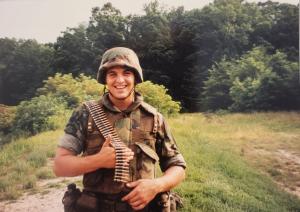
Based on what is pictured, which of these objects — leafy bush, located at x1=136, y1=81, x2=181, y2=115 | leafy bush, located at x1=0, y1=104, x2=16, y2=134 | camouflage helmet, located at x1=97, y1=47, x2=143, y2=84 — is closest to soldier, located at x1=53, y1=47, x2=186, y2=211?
camouflage helmet, located at x1=97, y1=47, x2=143, y2=84

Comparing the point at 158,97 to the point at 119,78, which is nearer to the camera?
the point at 119,78

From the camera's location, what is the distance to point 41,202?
11.6 feet

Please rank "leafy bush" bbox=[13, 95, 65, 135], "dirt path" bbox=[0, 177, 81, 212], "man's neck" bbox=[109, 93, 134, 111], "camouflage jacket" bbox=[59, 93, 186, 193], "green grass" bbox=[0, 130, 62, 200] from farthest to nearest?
1. "leafy bush" bbox=[13, 95, 65, 135]
2. "green grass" bbox=[0, 130, 62, 200]
3. "dirt path" bbox=[0, 177, 81, 212]
4. "man's neck" bbox=[109, 93, 134, 111]
5. "camouflage jacket" bbox=[59, 93, 186, 193]

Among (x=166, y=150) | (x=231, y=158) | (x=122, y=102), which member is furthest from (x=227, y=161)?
(x=122, y=102)

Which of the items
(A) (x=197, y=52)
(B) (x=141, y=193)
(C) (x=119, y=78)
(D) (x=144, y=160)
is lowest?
(B) (x=141, y=193)

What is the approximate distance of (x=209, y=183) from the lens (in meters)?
3.77

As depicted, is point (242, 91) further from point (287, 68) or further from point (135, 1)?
point (135, 1)

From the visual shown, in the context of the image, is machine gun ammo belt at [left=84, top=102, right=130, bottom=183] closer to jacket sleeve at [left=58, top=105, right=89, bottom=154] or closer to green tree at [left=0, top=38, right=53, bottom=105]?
jacket sleeve at [left=58, top=105, right=89, bottom=154]

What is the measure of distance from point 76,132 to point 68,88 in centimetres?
179

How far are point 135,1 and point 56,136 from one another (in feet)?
4.62

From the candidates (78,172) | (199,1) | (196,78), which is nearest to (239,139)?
(196,78)

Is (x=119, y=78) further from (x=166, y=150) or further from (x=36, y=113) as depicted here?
(x=36, y=113)

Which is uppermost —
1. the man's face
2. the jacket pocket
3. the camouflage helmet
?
the camouflage helmet

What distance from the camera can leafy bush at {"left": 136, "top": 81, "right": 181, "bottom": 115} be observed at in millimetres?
3553
